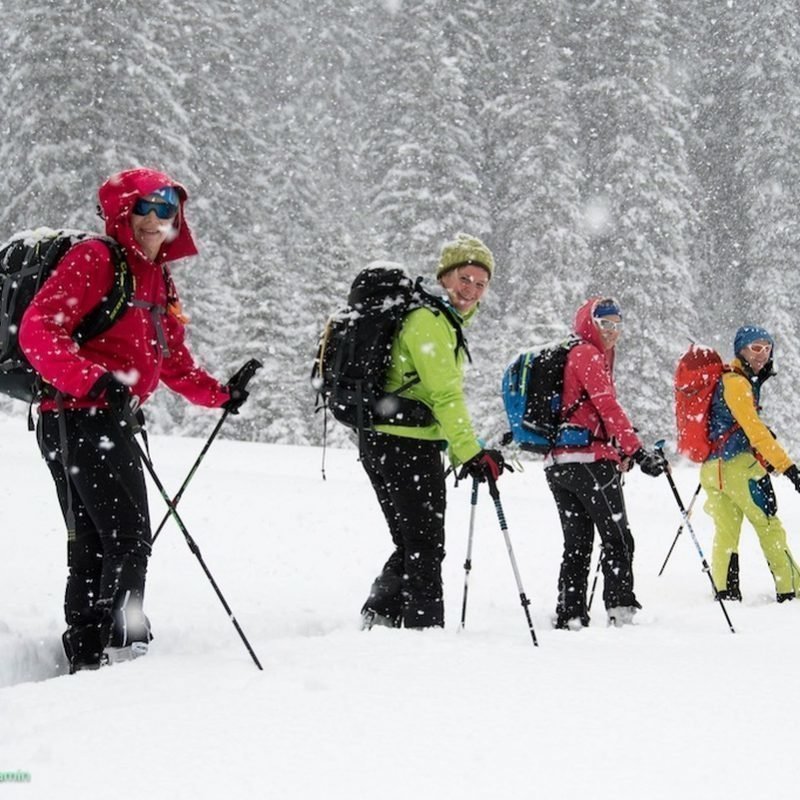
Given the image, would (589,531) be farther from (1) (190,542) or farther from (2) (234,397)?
(1) (190,542)

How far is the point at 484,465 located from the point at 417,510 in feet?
1.92

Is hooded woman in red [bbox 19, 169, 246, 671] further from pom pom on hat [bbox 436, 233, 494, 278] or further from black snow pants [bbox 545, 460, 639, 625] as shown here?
black snow pants [bbox 545, 460, 639, 625]

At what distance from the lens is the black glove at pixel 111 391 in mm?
3664

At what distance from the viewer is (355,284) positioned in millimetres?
4812

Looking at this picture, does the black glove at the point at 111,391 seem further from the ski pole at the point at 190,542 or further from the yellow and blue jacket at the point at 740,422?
the yellow and blue jacket at the point at 740,422

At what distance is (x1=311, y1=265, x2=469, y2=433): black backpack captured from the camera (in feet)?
15.2

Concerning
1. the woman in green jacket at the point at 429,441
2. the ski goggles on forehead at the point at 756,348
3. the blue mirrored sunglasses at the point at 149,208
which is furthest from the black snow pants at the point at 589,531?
the blue mirrored sunglasses at the point at 149,208

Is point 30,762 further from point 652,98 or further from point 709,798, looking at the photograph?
point 652,98

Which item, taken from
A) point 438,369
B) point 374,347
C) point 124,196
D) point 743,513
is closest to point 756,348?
point 743,513

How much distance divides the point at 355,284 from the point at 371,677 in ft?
7.21

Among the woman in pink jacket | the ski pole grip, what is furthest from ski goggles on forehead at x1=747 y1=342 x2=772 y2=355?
the ski pole grip

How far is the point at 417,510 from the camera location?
471 cm

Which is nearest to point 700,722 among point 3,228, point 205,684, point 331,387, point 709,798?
point 709,798

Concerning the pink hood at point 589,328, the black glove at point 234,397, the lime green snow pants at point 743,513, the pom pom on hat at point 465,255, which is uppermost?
the pom pom on hat at point 465,255
